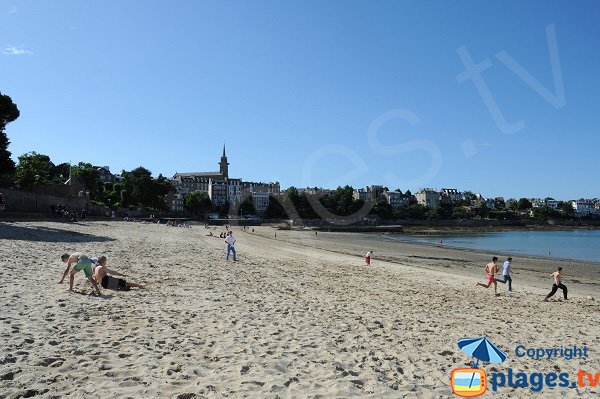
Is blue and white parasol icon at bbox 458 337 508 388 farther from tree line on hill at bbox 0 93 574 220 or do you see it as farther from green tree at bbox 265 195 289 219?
green tree at bbox 265 195 289 219

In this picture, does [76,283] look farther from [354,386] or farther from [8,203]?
[8,203]

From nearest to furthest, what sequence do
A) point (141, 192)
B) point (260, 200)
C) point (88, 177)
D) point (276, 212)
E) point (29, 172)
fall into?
point (29, 172) < point (88, 177) < point (141, 192) < point (276, 212) < point (260, 200)

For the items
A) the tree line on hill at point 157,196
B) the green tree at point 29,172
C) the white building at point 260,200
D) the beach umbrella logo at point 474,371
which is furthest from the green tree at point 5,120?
the white building at point 260,200

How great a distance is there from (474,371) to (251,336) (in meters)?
4.01

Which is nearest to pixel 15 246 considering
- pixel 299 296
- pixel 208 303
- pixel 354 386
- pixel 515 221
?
pixel 208 303

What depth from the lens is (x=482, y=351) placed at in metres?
7.69

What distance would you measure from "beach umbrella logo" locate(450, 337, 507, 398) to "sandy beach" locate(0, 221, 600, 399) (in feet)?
0.63

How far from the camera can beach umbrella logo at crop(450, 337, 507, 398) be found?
627 cm

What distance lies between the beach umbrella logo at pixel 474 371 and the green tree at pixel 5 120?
40895 millimetres

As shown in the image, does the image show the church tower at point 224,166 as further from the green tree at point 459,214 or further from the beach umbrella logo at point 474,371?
the beach umbrella logo at point 474,371

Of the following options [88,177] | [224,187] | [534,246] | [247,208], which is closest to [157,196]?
[88,177]

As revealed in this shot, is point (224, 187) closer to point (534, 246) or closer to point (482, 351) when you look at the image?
point (534, 246)

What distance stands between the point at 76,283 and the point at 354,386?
28.9 feet

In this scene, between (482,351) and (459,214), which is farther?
(459,214)
